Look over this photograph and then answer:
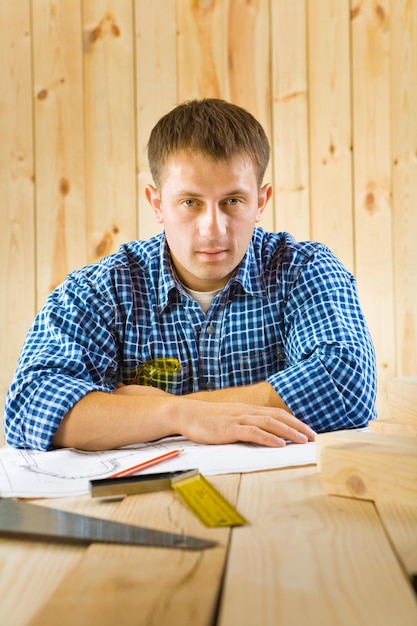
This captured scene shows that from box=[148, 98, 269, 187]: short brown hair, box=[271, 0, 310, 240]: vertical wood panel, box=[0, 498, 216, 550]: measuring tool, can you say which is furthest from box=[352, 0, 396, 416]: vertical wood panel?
box=[0, 498, 216, 550]: measuring tool

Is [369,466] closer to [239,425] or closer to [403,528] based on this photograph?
[403,528]

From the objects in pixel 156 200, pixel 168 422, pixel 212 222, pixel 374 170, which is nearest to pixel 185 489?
pixel 168 422

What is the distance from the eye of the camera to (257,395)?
1435 mm

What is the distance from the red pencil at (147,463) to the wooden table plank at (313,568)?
22cm

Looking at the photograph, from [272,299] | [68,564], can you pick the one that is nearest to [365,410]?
[272,299]

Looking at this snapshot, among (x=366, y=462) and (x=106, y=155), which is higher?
(x=106, y=155)

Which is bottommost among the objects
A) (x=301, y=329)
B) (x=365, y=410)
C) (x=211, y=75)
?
(x=365, y=410)

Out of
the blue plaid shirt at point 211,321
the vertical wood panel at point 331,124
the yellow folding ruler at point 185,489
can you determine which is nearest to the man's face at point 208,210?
the blue plaid shirt at point 211,321

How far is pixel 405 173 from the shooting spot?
2.58 meters

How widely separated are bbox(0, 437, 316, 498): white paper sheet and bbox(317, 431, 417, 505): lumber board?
0.16 metres

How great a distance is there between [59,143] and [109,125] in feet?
0.67

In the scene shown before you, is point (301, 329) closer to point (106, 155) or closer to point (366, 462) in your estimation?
point (366, 462)

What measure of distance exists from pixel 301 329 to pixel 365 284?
1065mm

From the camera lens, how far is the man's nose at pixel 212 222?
1.55 meters
